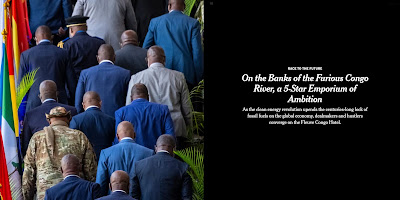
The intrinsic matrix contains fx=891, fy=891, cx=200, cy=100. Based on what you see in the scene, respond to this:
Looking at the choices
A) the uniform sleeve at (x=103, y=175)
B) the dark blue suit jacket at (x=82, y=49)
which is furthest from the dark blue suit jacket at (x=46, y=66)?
the uniform sleeve at (x=103, y=175)

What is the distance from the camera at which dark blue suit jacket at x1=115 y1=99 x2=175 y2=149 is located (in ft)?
32.8

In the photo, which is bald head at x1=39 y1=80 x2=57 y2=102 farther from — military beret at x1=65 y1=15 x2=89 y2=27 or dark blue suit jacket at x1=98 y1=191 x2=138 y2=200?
dark blue suit jacket at x1=98 y1=191 x2=138 y2=200

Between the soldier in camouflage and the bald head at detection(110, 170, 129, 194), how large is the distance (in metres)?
0.69

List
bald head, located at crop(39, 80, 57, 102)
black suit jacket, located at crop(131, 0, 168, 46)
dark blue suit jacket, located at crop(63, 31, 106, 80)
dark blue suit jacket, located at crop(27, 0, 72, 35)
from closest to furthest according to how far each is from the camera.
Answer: bald head, located at crop(39, 80, 57, 102) → dark blue suit jacket, located at crop(63, 31, 106, 80) → dark blue suit jacket, located at crop(27, 0, 72, 35) → black suit jacket, located at crop(131, 0, 168, 46)

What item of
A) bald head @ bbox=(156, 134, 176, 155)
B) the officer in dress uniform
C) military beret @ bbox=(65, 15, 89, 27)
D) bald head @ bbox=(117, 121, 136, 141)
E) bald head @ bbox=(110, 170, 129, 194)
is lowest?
bald head @ bbox=(110, 170, 129, 194)

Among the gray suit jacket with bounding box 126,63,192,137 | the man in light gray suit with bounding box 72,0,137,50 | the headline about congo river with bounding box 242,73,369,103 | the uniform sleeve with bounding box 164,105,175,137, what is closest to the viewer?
the headline about congo river with bounding box 242,73,369,103

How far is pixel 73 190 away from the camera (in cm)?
881

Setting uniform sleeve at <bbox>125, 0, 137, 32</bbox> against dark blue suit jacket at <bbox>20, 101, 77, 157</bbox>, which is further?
uniform sleeve at <bbox>125, 0, 137, 32</bbox>

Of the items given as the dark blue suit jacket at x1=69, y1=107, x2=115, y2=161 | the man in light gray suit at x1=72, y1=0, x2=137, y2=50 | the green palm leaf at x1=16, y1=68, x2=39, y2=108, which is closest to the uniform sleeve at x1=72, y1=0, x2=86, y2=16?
the man in light gray suit at x1=72, y1=0, x2=137, y2=50

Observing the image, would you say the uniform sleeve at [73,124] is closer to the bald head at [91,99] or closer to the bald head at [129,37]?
the bald head at [91,99]

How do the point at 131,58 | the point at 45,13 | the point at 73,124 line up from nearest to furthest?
the point at 73,124 < the point at 131,58 < the point at 45,13

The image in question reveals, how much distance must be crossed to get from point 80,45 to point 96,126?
196cm

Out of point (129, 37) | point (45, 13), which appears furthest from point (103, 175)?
point (45, 13)

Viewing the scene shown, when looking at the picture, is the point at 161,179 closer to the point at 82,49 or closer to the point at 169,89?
the point at 169,89
